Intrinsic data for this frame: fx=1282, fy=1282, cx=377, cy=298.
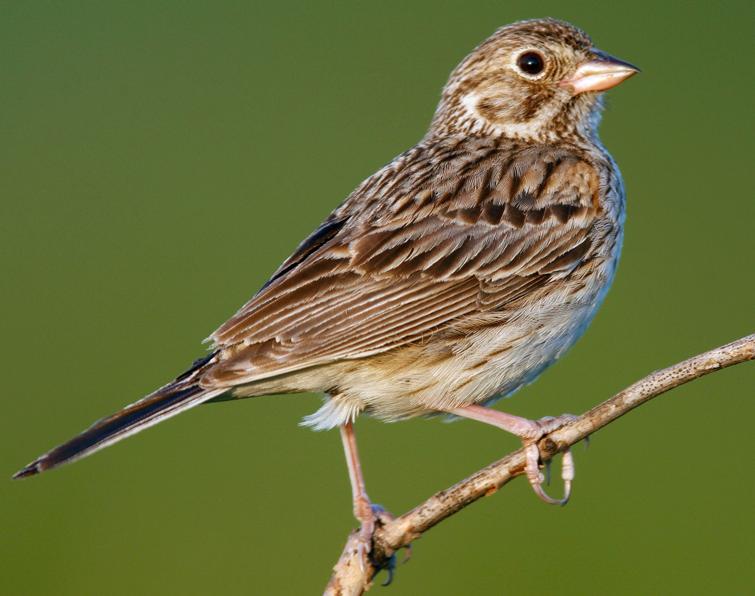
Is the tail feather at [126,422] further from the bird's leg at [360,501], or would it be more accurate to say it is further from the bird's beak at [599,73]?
the bird's beak at [599,73]

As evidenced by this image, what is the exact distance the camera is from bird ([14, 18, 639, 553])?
5.11 m

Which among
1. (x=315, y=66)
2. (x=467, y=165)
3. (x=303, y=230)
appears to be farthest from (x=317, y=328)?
(x=315, y=66)

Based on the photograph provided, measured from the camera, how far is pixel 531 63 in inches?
247

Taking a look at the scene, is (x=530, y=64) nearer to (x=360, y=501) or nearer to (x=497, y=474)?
(x=360, y=501)

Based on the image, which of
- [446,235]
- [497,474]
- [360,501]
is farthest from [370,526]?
[446,235]

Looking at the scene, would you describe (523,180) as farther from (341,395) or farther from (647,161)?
(647,161)

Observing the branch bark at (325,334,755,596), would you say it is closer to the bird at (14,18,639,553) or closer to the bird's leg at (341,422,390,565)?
the bird's leg at (341,422,390,565)

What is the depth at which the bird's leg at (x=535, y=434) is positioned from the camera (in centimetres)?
488

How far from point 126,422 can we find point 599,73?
290 centimetres

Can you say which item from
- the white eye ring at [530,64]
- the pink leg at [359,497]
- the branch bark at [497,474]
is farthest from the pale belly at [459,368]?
the white eye ring at [530,64]

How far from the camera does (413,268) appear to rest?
5484 millimetres

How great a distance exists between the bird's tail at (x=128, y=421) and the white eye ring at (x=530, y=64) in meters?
2.43

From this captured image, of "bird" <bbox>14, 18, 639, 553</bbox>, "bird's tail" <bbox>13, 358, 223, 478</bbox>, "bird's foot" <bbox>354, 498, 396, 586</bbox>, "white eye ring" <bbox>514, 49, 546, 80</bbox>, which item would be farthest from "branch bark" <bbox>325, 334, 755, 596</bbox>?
"white eye ring" <bbox>514, 49, 546, 80</bbox>

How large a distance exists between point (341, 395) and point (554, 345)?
0.93 metres
